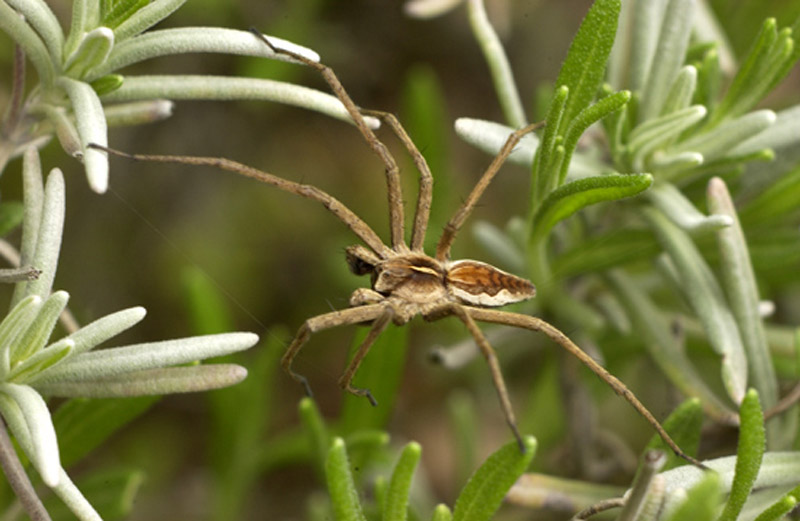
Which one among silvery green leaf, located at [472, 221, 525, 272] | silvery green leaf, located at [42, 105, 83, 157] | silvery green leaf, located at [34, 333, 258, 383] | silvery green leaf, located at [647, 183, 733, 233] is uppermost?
silvery green leaf, located at [42, 105, 83, 157]

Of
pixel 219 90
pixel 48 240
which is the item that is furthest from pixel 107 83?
pixel 48 240

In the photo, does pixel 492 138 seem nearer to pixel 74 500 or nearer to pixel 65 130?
pixel 65 130

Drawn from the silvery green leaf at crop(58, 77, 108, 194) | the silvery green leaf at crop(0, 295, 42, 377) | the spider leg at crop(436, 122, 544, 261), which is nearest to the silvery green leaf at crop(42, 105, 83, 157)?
the silvery green leaf at crop(58, 77, 108, 194)

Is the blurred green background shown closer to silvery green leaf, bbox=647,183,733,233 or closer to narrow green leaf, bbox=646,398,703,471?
silvery green leaf, bbox=647,183,733,233

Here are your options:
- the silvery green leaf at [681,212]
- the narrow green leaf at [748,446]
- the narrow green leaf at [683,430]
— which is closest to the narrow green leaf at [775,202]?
the silvery green leaf at [681,212]

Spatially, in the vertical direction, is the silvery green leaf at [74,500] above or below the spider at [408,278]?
below

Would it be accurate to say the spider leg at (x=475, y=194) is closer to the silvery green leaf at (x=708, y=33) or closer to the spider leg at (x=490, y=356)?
the spider leg at (x=490, y=356)

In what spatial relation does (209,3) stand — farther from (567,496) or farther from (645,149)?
(567,496)
